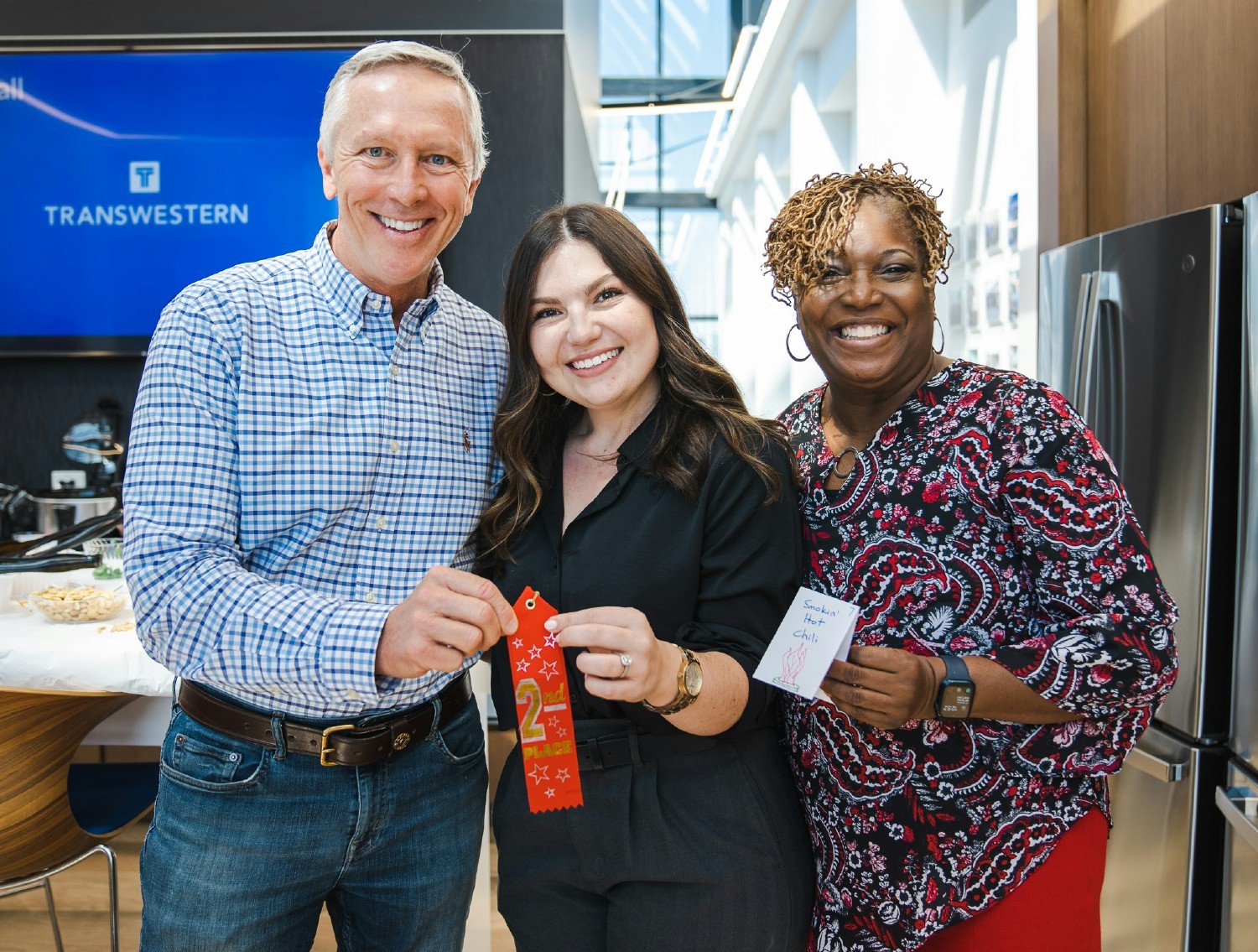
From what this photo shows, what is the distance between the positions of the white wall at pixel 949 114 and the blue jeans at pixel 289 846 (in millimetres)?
2881

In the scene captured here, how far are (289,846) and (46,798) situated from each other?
106 cm

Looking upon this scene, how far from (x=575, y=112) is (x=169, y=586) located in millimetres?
3827

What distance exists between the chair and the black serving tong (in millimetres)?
581

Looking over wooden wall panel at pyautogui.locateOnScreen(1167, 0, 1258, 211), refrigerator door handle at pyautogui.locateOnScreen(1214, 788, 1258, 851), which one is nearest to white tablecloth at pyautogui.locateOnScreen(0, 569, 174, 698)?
refrigerator door handle at pyautogui.locateOnScreen(1214, 788, 1258, 851)

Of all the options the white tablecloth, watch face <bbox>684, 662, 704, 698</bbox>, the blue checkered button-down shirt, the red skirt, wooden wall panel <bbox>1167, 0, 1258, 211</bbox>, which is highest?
wooden wall panel <bbox>1167, 0, 1258, 211</bbox>

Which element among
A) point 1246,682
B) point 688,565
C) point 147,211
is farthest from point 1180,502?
point 147,211

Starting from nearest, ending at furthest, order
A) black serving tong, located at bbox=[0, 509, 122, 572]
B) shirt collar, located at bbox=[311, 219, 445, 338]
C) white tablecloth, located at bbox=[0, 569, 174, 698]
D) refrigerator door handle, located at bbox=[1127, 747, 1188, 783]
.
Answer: shirt collar, located at bbox=[311, 219, 445, 338]
refrigerator door handle, located at bbox=[1127, 747, 1188, 783]
white tablecloth, located at bbox=[0, 569, 174, 698]
black serving tong, located at bbox=[0, 509, 122, 572]

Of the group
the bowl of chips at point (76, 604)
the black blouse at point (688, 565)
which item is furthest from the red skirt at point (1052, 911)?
the bowl of chips at point (76, 604)

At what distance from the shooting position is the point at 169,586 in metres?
1.31

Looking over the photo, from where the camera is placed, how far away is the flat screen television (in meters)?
3.81

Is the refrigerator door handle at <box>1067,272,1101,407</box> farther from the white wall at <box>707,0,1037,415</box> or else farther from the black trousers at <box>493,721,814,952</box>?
the black trousers at <box>493,721,814,952</box>

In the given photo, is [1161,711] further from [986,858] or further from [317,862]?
[317,862]

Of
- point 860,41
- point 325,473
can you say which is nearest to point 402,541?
point 325,473

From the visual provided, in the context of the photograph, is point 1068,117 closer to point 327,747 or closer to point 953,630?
point 953,630
